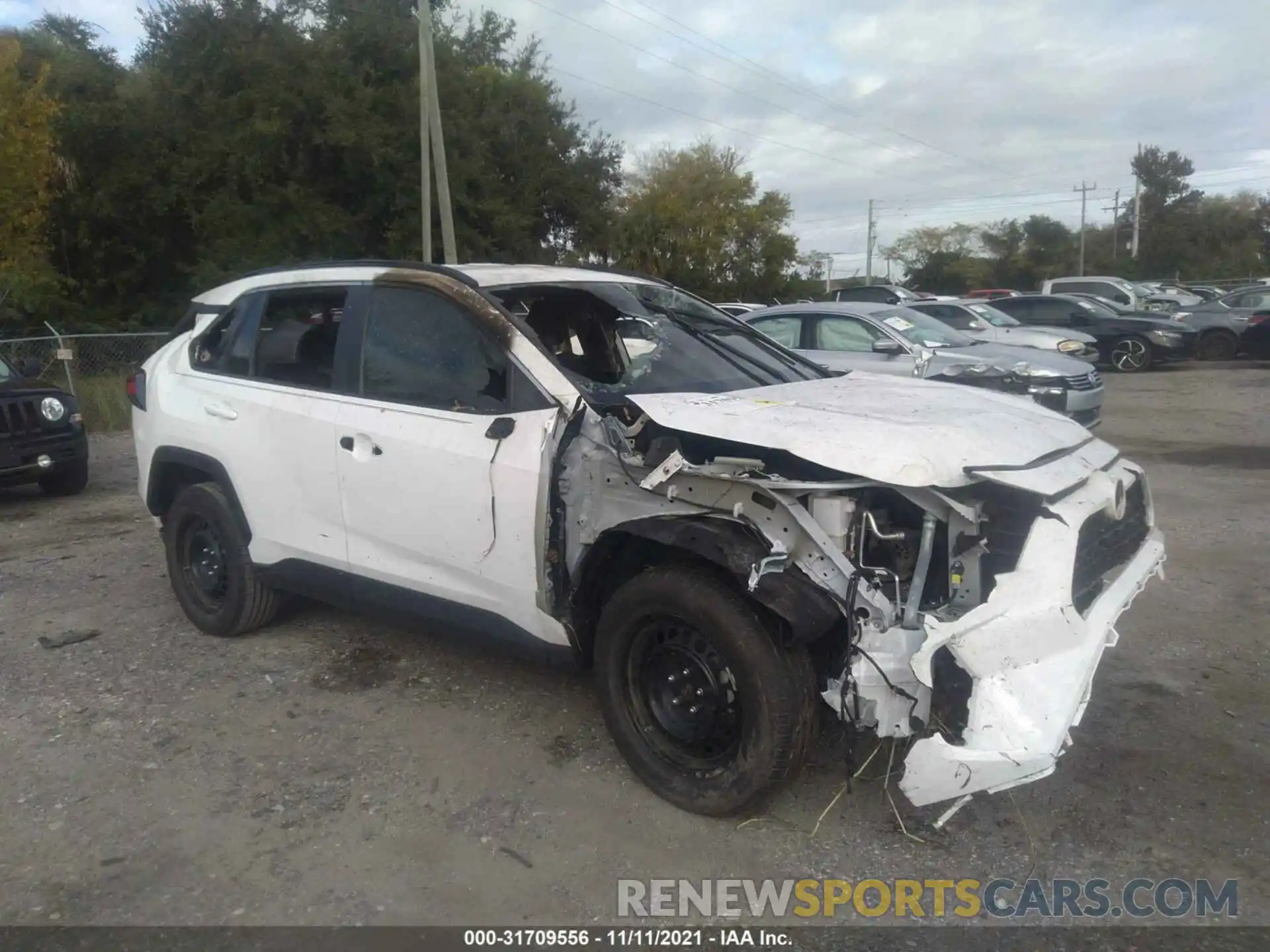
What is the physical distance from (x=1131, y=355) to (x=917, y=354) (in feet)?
40.0

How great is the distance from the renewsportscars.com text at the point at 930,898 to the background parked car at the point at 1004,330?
13362 mm

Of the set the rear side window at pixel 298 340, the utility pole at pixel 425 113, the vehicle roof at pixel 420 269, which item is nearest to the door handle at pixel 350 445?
the rear side window at pixel 298 340

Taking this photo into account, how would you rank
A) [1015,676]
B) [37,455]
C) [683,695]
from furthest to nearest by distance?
[37,455], [683,695], [1015,676]

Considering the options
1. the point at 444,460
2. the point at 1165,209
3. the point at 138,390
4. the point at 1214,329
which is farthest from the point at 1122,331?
the point at 1165,209

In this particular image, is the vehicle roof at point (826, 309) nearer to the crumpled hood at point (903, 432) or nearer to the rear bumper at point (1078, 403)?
the rear bumper at point (1078, 403)

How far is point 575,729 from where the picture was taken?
433 centimetres

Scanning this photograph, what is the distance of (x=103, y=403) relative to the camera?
14211mm

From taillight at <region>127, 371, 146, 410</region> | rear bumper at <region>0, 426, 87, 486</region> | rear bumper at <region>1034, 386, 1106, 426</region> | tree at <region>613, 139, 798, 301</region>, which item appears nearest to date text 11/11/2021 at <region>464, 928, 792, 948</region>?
taillight at <region>127, 371, 146, 410</region>

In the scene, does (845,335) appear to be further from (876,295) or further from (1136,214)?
(1136,214)

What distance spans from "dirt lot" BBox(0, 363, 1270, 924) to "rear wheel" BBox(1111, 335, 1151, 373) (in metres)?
15.2

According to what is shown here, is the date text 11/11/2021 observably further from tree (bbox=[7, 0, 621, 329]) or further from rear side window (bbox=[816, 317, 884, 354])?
tree (bbox=[7, 0, 621, 329])

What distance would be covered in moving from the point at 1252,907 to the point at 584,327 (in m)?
3.22

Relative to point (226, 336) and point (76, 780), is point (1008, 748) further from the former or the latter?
point (226, 336)

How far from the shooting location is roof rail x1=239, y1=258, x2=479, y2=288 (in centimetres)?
434
